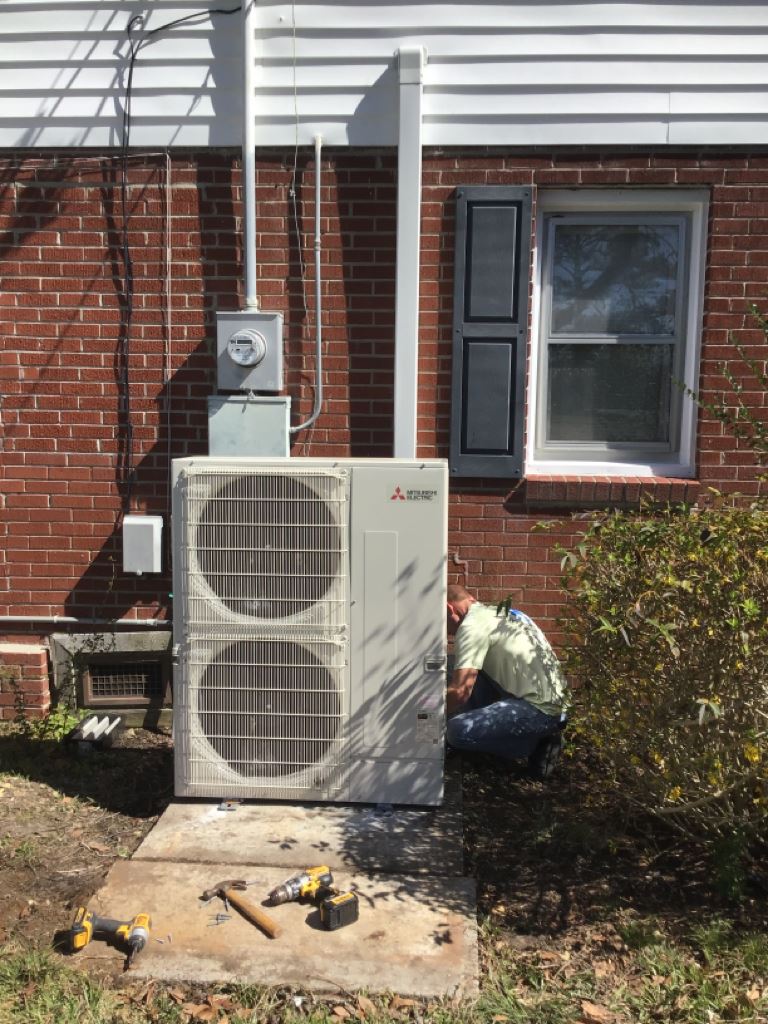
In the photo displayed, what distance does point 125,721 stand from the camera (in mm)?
5184

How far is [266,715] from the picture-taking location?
3.95 m

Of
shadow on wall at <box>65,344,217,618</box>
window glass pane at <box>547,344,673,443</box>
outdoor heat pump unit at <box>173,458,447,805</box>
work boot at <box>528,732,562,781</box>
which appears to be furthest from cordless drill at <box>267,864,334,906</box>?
window glass pane at <box>547,344,673,443</box>

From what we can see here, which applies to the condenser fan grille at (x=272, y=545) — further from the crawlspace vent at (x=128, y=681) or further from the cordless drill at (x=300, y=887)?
the crawlspace vent at (x=128, y=681)

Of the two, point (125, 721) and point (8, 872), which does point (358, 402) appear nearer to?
point (125, 721)

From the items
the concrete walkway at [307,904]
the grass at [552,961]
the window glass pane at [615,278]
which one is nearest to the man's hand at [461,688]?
the concrete walkway at [307,904]

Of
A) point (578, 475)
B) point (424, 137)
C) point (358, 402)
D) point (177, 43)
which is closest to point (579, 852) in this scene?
point (578, 475)

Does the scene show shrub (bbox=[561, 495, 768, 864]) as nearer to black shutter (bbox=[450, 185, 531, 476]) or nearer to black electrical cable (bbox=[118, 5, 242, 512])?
black shutter (bbox=[450, 185, 531, 476])

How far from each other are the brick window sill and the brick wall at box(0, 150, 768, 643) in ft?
0.04

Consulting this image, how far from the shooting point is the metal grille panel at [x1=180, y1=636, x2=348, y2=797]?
12.8ft

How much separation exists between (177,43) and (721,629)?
4.10m

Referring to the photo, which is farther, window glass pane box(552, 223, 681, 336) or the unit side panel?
window glass pane box(552, 223, 681, 336)

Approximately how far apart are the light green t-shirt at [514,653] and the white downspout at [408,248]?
42.6 inches

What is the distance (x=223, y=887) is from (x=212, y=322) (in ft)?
9.90

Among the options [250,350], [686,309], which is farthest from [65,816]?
[686,309]
